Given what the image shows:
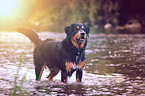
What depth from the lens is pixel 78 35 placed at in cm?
809

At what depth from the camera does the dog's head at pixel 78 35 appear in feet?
26.6

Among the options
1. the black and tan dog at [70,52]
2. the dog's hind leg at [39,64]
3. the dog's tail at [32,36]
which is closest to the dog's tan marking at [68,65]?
the black and tan dog at [70,52]

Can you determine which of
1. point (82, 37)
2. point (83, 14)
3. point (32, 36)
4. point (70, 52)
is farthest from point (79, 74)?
point (83, 14)

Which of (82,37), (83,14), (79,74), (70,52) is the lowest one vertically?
(79,74)

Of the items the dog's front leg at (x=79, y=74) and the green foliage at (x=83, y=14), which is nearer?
the dog's front leg at (x=79, y=74)

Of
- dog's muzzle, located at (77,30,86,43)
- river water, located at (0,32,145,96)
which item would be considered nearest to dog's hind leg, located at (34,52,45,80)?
river water, located at (0,32,145,96)

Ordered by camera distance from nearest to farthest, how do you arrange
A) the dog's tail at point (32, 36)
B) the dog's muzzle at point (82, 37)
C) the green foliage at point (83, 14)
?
the dog's muzzle at point (82, 37), the dog's tail at point (32, 36), the green foliage at point (83, 14)

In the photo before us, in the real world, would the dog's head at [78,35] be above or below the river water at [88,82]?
above

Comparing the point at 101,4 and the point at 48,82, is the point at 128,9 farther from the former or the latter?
the point at 48,82

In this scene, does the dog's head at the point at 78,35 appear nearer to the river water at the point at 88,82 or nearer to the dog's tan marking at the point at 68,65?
the dog's tan marking at the point at 68,65

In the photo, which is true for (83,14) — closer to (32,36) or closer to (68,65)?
(32,36)

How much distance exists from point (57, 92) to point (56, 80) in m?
1.71

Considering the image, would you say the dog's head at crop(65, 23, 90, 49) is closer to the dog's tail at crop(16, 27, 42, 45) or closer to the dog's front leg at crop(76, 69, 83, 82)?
the dog's front leg at crop(76, 69, 83, 82)

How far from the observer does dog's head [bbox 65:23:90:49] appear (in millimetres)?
8094
